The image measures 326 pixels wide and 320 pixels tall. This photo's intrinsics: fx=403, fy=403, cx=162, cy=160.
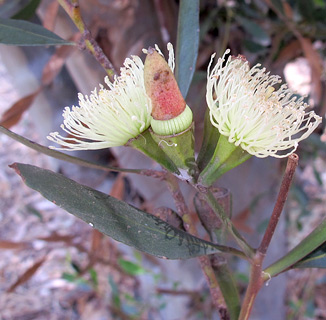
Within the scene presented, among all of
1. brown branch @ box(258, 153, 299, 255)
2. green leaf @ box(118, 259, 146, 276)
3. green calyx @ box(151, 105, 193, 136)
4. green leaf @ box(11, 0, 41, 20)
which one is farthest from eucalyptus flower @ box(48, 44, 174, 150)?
green leaf @ box(118, 259, 146, 276)

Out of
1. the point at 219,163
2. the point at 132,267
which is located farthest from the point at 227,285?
the point at 132,267

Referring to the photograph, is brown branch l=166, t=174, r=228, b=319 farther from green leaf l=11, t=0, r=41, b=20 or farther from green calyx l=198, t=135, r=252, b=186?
green leaf l=11, t=0, r=41, b=20

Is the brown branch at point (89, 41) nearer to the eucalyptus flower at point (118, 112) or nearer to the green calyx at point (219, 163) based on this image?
the eucalyptus flower at point (118, 112)

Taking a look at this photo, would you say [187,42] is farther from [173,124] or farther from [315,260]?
[315,260]

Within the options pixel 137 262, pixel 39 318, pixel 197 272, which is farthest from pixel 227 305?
pixel 39 318

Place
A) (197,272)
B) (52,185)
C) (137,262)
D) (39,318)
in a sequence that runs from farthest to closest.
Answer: (39,318) < (137,262) < (197,272) < (52,185)

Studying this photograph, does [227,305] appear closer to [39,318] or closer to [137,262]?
[137,262]
